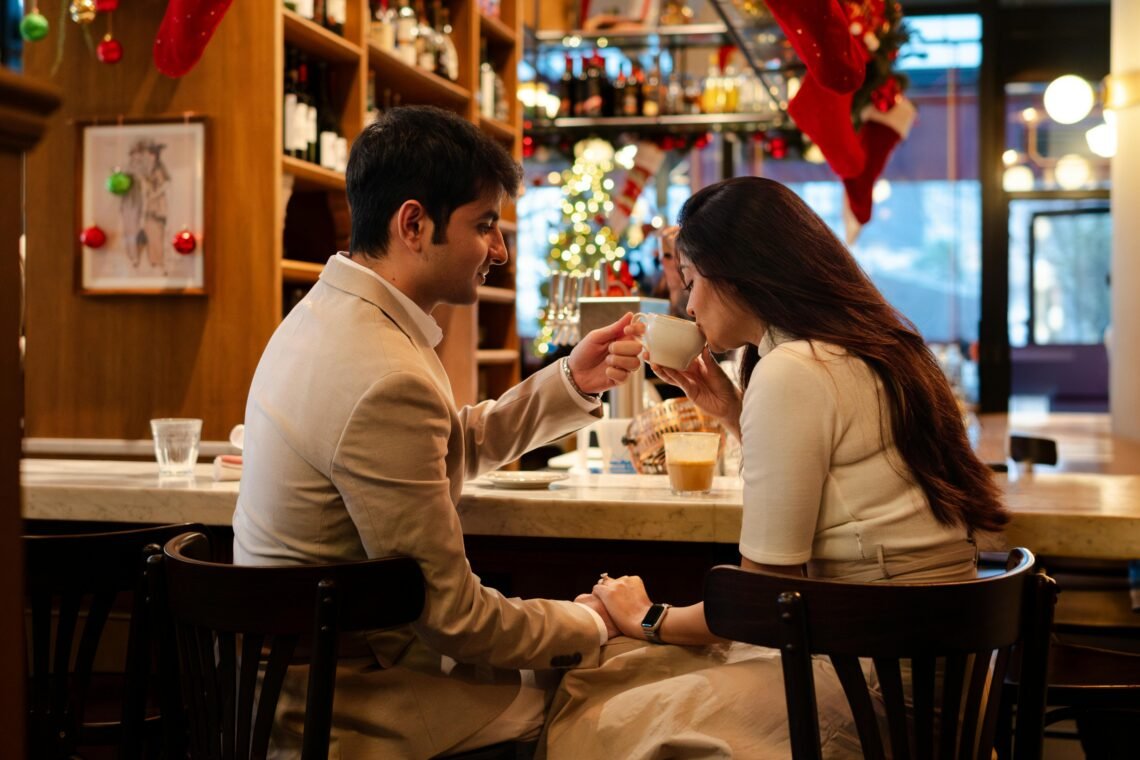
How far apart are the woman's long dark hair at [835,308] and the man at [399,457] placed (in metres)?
0.35

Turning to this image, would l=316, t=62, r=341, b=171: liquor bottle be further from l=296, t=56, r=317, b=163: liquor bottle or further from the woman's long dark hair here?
the woman's long dark hair

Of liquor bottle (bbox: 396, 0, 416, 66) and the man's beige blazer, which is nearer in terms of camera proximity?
the man's beige blazer

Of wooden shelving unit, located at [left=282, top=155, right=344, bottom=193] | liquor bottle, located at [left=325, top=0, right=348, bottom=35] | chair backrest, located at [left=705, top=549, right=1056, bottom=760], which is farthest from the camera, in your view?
liquor bottle, located at [left=325, top=0, right=348, bottom=35]

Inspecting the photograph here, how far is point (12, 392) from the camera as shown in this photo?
0.89 meters

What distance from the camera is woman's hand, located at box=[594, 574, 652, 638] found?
1.83 m

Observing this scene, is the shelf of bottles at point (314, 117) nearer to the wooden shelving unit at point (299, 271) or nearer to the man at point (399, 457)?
the wooden shelving unit at point (299, 271)

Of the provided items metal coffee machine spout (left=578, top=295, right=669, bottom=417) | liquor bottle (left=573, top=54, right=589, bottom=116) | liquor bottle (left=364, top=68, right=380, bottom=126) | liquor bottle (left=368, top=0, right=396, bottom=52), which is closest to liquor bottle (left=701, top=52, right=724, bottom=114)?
liquor bottle (left=573, top=54, right=589, bottom=116)

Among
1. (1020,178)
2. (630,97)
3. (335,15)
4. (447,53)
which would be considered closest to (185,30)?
(335,15)

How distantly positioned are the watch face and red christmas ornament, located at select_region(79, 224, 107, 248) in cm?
273

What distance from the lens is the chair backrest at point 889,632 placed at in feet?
4.35

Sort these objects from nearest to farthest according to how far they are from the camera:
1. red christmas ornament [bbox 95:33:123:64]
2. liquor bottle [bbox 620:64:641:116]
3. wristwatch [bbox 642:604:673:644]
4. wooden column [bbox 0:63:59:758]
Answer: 1. wooden column [bbox 0:63:59:758]
2. wristwatch [bbox 642:604:673:644]
3. red christmas ornament [bbox 95:33:123:64]
4. liquor bottle [bbox 620:64:641:116]

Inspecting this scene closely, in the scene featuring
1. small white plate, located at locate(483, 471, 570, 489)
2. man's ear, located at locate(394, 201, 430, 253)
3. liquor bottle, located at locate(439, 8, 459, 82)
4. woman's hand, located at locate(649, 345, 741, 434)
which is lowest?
small white plate, located at locate(483, 471, 570, 489)

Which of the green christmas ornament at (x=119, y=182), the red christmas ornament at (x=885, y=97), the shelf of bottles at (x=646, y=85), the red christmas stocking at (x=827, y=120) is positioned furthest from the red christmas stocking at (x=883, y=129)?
the green christmas ornament at (x=119, y=182)

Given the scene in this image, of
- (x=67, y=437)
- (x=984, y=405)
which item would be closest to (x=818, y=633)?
(x=67, y=437)
